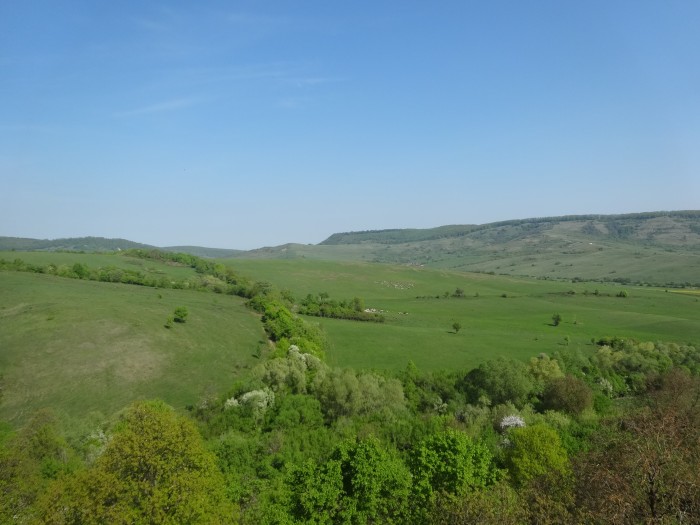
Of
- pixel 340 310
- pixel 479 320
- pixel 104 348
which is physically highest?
pixel 104 348

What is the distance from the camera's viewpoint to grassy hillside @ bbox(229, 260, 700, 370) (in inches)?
3829

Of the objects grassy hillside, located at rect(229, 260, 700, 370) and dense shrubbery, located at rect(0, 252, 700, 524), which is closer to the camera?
dense shrubbery, located at rect(0, 252, 700, 524)

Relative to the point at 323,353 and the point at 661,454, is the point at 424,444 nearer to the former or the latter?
the point at 661,454

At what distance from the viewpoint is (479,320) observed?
134625 mm

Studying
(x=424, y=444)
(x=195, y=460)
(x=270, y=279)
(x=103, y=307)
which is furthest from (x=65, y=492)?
(x=270, y=279)

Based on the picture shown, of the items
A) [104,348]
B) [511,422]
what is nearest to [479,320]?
[511,422]

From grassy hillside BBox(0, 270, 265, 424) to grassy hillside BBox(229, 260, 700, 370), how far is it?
77.8 ft

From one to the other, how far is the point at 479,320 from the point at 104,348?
93.9 meters

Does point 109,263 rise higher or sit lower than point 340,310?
higher

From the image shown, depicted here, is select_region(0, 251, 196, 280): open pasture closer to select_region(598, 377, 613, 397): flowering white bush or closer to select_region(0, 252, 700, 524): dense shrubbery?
select_region(0, 252, 700, 524): dense shrubbery

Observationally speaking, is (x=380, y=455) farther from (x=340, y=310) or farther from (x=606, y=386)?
(x=340, y=310)

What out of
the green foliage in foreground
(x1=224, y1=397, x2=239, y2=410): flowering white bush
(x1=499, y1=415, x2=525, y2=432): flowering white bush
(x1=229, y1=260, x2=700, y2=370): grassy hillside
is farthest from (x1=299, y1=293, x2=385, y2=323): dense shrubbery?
the green foliage in foreground

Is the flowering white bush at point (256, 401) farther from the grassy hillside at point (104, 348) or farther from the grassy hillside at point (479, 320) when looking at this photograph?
the grassy hillside at point (479, 320)

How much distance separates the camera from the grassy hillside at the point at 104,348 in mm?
65250
